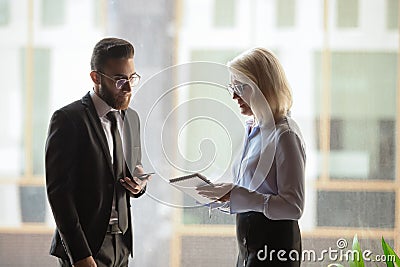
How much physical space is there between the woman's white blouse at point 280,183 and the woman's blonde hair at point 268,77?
0.17ft

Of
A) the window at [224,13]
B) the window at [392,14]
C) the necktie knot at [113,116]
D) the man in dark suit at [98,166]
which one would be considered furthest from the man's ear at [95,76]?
the window at [392,14]

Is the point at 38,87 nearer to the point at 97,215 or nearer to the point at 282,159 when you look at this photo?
the point at 97,215

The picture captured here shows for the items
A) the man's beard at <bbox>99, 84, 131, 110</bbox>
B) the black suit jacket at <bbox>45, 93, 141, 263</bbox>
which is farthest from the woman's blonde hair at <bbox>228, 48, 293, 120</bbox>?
the black suit jacket at <bbox>45, 93, 141, 263</bbox>

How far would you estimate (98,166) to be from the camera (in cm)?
232

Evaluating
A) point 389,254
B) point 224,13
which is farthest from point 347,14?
point 389,254

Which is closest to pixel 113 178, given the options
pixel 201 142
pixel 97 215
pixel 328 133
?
pixel 97 215

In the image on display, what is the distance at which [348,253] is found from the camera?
2910 millimetres

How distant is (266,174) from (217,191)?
6.6 inches

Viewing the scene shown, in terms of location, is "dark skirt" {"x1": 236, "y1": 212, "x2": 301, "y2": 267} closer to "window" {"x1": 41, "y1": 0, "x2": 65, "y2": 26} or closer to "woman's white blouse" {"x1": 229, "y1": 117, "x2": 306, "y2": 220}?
"woman's white blouse" {"x1": 229, "y1": 117, "x2": 306, "y2": 220}

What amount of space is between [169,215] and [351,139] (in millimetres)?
804

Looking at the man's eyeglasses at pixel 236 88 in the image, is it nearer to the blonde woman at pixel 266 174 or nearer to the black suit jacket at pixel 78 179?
the blonde woman at pixel 266 174

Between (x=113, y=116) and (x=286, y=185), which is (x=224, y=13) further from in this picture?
(x=286, y=185)

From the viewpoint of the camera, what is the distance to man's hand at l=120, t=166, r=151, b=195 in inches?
93.4

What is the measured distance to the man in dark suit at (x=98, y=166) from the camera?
89.6 inches
